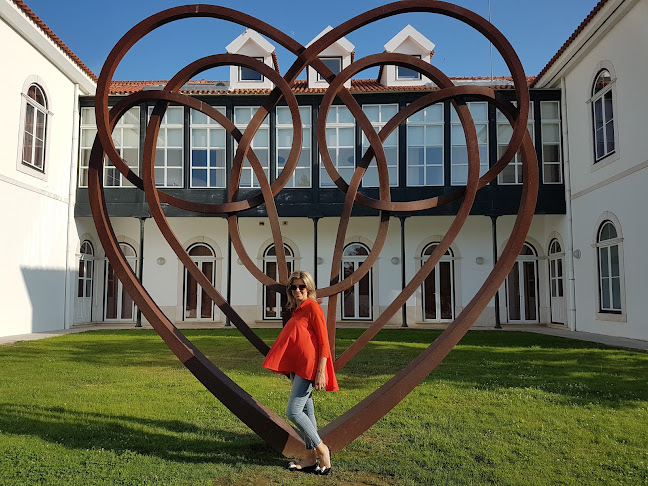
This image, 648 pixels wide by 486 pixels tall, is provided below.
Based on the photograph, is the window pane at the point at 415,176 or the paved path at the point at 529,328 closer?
the paved path at the point at 529,328

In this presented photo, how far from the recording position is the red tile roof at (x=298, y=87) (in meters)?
18.8

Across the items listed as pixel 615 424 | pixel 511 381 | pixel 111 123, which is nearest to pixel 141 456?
pixel 111 123

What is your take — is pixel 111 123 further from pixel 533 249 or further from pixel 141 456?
pixel 533 249

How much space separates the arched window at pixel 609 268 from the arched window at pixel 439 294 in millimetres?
5332

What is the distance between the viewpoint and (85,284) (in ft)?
63.1

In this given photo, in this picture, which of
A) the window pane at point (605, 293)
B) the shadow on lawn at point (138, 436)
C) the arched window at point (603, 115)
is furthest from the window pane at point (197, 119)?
the shadow on lawn at point (138, 436)

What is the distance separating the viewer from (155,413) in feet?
19.6

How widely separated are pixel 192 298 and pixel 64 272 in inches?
169

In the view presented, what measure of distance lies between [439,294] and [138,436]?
51.6 feet

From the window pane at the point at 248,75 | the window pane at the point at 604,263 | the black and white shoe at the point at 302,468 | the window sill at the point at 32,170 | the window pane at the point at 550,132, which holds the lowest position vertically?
the black and white shoe at the point at 302,468

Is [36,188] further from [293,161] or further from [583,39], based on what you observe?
[583,39]

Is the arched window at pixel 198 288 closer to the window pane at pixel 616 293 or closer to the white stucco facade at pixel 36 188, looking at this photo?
the white stucco facade at pixel 36 188

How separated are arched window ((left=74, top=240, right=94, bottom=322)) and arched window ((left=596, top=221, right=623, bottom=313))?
15.2 meters

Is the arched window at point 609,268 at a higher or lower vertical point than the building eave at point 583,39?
lower
